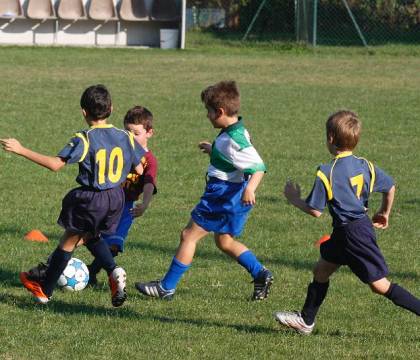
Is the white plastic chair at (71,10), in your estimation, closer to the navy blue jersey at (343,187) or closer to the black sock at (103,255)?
the black sock at (103,255)

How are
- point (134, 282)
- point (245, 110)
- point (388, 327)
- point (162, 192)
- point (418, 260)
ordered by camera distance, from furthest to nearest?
1. point (245, 110)
2. point (162, 192)
3. point (418, 260)
4. point (134, 282)
5. point (388, 327)

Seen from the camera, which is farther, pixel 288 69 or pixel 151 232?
pixel 288 69

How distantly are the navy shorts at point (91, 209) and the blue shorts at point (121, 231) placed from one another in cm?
83

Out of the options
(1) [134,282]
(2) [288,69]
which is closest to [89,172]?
(1) [134,282]

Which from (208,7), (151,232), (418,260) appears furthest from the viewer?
(208,7)

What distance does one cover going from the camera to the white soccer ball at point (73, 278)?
22.8 ft

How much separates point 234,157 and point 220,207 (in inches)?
14.1

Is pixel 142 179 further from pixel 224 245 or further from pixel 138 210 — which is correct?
pixel 224 245

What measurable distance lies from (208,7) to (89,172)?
104ft

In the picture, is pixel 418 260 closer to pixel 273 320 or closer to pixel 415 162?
pixel 273 320

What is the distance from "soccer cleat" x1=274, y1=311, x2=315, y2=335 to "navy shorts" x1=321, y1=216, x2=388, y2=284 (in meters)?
0.46

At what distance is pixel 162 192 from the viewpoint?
35.1 feet

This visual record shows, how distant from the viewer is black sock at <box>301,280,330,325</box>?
5.96 metres

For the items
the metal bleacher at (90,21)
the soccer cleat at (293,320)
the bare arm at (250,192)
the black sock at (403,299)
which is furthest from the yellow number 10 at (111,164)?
the metal bleacher at (90,21)
